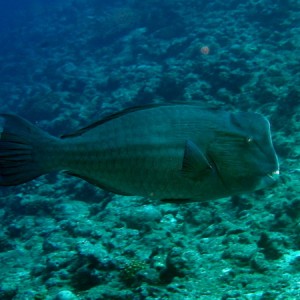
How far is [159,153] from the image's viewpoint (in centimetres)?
166

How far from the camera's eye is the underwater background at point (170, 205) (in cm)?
417

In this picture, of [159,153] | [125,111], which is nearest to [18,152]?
[125,111]

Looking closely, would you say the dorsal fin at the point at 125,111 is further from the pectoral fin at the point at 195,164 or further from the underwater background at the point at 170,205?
the pectoral fin at the point at 195,164

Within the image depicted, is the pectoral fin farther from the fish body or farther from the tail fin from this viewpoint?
the tail fin

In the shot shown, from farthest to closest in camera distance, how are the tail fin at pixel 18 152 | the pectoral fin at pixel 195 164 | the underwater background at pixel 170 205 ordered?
1. the underwater background at pixel 170 205
2. the tail fin at pixel 18 152
3. the pectoral fin at pixel 195 164

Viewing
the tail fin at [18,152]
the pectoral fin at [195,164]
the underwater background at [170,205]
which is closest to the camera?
the pectoral fin at [195,164]

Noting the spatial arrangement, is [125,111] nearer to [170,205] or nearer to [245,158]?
[245,158]

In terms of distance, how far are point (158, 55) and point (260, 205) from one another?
12.0 m

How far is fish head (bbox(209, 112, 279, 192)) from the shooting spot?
1.60 m

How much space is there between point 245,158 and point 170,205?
188 inches

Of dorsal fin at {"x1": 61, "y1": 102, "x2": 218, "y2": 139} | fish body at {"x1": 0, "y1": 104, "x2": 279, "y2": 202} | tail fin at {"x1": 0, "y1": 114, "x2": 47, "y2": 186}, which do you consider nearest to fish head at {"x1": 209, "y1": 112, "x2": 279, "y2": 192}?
fish body at {"x1": 0, "y1": 104, "x2": 279, "y2": 202}

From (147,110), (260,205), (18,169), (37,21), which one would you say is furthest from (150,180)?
(37,21)

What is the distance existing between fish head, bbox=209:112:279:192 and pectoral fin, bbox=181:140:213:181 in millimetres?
80

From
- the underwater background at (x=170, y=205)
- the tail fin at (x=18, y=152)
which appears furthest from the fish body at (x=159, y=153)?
the underwater background at (x=170, y=205)
